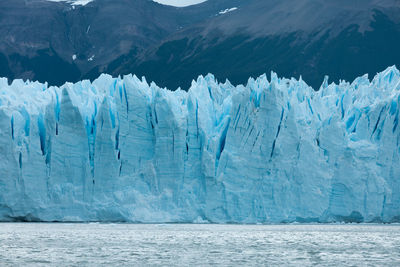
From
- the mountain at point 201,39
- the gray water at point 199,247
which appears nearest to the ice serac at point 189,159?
the gray water at point 199,247

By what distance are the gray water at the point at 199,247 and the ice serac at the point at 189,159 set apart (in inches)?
27.6

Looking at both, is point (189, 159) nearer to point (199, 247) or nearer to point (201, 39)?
point (199, 247)

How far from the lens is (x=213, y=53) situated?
47094 millimetres

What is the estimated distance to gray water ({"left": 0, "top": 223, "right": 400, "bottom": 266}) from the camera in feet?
52.7

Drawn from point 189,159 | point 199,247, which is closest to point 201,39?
point 189,159

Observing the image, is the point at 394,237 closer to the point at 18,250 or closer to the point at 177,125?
the point at 177,125

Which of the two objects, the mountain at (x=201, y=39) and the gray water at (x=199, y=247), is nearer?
the gray water at (x=199, y=247)

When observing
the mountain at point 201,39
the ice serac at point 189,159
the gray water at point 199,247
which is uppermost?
the mountain at point 201,39

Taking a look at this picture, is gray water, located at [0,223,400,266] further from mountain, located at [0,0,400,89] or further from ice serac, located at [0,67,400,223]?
mountain, located at [0,0,400,89]

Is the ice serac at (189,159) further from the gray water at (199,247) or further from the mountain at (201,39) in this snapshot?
the mountain at (201,39)

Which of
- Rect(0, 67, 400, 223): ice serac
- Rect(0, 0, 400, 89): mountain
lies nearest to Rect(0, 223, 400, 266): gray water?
Rect(0, 67, 400, 223): ice serac

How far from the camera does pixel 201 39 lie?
157ft

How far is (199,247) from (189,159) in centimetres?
→ 566

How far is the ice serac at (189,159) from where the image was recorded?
925 inches
